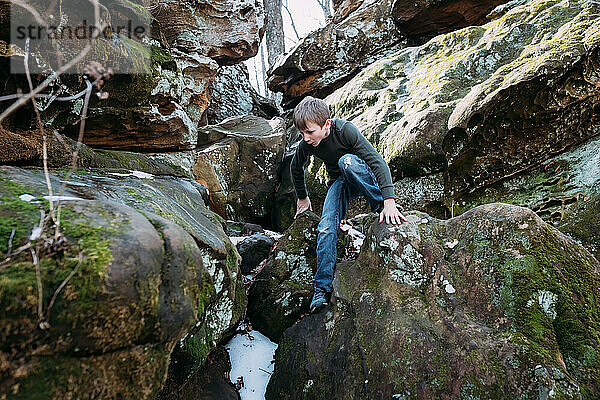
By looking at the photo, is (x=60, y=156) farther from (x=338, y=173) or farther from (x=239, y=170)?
(x=239, y=170)

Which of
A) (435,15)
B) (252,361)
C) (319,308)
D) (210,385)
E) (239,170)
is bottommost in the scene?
(252,361)

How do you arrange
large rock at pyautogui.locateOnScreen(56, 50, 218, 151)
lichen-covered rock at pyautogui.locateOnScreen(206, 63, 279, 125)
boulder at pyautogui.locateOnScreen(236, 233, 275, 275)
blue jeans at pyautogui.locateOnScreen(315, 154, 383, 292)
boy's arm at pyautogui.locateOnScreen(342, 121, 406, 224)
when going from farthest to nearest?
lichen-covered rock at pyautogui.locateOnScreen(206, 63, 279, 125), boulder at pyautogui.locateOnScreen(236, 233, 275, 275), large rock at pyautogui.locateOnScreen(56, 50, 218, 151), blue jeans at pyautogui.locateOnScreen(315, 154, 383, 292), boy's arm at pyautogui.locateOnScreen(342, 121, 406, 224)

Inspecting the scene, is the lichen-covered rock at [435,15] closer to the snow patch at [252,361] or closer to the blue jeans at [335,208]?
the blue jeans at [335,208]

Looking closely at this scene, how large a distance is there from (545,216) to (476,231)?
2053 millimetres

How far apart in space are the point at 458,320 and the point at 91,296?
295cm

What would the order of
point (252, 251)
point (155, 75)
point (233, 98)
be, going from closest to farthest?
point (252, 251)
point (155, 75)
point (233, 98)

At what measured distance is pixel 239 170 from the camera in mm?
8711

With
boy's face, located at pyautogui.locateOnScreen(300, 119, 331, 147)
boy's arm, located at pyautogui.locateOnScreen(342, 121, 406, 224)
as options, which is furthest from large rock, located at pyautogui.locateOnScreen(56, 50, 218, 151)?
boy's arm, located at pyautogui.locateOnScreen(342, 121, 406, 224)

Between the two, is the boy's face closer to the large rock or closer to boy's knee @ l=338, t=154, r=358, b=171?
boy's knee @ l=338, t=154, r=358, b=171

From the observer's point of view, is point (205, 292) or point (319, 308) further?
point (319, 308)

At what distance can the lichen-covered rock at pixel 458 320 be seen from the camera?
9.21 ft

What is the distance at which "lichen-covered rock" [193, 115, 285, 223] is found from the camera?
812 centimetres

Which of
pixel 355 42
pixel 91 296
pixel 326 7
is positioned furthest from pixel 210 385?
pixel 326 7

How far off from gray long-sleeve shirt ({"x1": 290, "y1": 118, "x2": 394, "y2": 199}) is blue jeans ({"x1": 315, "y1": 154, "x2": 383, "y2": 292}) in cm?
18
